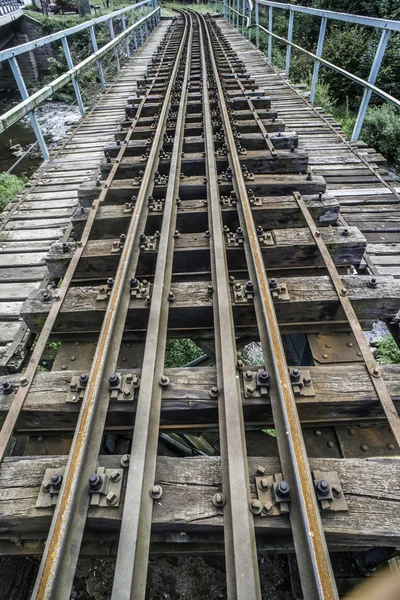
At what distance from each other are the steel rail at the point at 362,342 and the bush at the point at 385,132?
24.0 ft

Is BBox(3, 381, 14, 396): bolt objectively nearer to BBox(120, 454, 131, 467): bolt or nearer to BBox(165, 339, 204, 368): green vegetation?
BBox(120, 454, 131, 467): bolt

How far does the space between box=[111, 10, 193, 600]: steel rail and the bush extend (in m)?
8.32

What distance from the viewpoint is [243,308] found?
2.32 m

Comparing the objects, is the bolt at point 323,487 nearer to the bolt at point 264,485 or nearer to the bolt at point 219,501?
the bolt at point 264,485

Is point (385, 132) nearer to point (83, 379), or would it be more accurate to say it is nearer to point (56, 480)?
point (83, 379)

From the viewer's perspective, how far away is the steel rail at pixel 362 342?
1701mm

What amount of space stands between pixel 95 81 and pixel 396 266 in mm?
19271

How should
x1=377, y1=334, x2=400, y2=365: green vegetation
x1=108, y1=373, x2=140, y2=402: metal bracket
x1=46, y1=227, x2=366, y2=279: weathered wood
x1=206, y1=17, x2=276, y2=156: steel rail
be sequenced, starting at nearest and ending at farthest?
x1=108, y1=373, x2=140, y2=402: metal bracket
x1=46, y1=227, x2=366, y2=279: weathered wood
x1=206, y1=17, x2=276, y2=156: steel rail
x1=377, y1=334, x2=400, y2=365: green vegetation

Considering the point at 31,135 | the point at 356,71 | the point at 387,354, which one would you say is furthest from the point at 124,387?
the point at 31,135

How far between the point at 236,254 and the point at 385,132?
26.2ft

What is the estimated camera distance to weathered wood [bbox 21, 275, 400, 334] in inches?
92.0

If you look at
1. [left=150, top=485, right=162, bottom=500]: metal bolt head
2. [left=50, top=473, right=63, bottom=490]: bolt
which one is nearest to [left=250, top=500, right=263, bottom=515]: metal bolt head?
[left=150, top=485, right=162, bottom=500]: metal bolt head

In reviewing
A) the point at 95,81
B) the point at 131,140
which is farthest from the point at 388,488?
the point at 95,81

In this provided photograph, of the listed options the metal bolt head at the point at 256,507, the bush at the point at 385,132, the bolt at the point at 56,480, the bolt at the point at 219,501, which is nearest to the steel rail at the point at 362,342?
the metal bolt head at the point at 256,507
